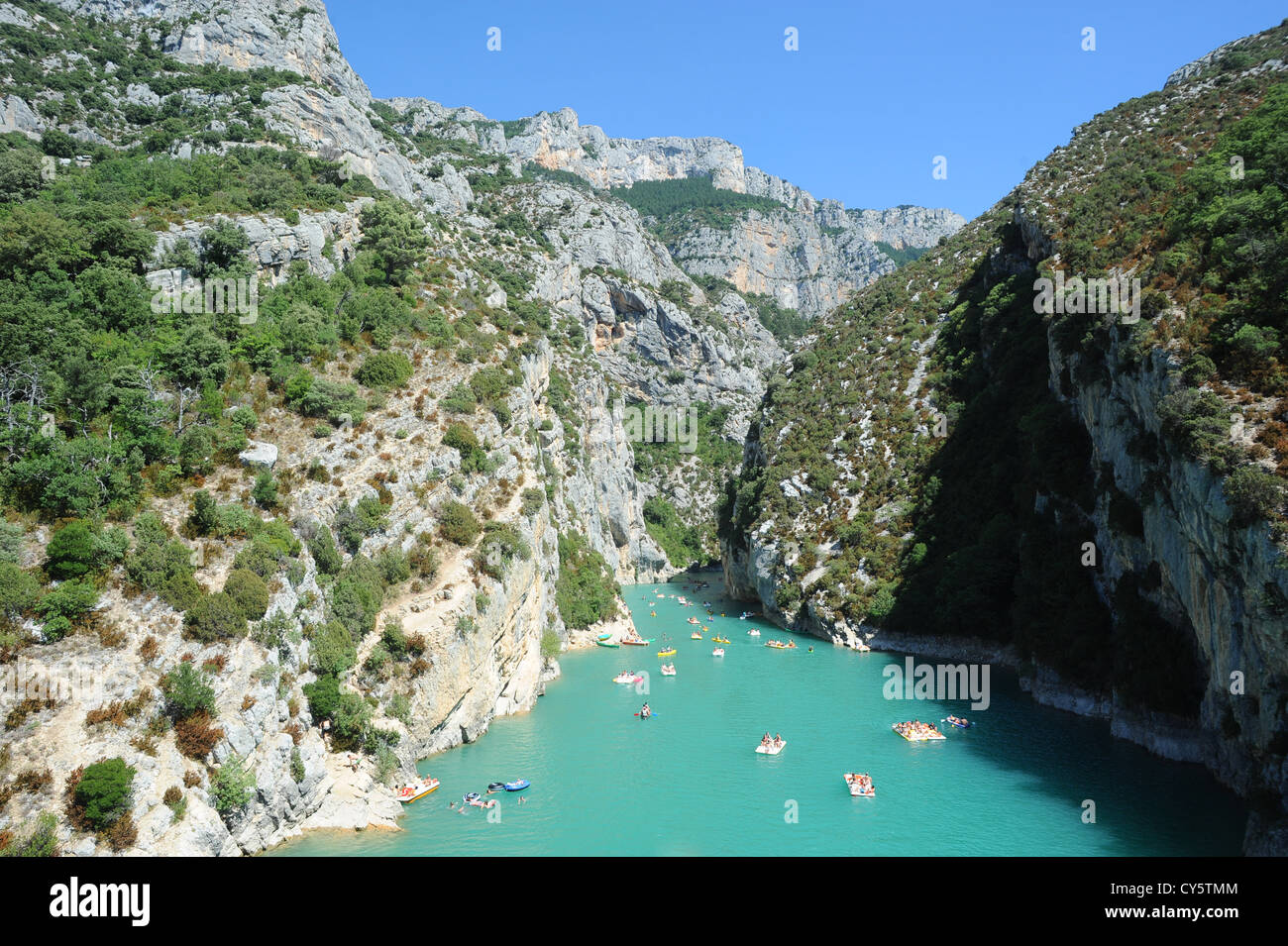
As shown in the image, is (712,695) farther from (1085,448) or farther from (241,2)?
(241,2)

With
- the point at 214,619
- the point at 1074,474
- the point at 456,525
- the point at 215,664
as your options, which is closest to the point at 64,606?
the point at 214,619

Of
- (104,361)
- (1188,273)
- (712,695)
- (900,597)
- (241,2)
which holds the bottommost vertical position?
(712,695)

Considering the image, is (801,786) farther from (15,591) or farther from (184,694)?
(15,591)

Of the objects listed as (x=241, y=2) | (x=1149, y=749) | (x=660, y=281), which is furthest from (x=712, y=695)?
(x=660, y=281)

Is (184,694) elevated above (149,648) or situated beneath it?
situated beneath

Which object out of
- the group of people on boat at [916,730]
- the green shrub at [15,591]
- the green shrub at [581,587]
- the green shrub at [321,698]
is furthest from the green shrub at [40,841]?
the green shrub at [581,587]
